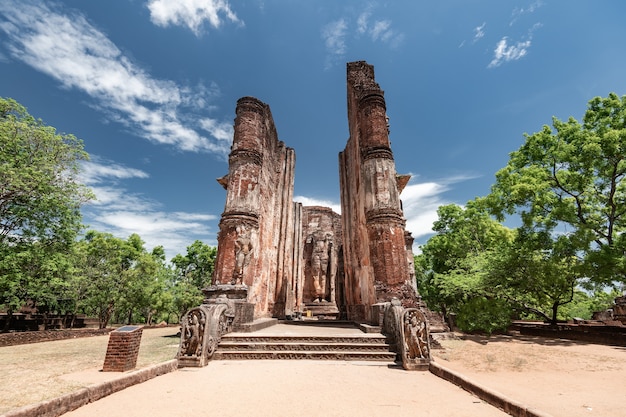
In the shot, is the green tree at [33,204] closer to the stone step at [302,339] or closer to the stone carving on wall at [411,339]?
the stone step at [302,339]

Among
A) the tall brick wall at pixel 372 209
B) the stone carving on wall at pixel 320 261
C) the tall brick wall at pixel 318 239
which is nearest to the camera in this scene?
the tall brick wall at pixel 372 209

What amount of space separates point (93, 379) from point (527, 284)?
53.6 ft

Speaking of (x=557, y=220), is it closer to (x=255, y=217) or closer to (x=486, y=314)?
(x=486, y=314)

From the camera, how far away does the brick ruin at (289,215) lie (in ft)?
33.6

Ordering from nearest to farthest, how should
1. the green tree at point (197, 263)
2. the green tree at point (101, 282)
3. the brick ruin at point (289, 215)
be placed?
the brick ruin at point (289, 215)
the green tree at point (101, 282)
the green tree at point (197, 263)

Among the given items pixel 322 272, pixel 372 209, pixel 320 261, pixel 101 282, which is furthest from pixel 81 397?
pixel 320 261

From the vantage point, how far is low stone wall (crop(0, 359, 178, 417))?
112 inches

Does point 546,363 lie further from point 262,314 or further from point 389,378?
point 262,314

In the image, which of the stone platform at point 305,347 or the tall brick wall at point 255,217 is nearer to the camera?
the stone platform at point 305,347

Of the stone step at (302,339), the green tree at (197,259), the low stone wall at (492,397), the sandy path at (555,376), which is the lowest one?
the sandy path at (555,376)

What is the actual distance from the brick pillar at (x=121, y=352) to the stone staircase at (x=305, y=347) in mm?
2187

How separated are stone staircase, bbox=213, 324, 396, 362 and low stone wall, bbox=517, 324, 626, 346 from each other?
10318mm

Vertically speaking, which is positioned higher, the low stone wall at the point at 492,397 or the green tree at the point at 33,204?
the green tree at the point at 33,204

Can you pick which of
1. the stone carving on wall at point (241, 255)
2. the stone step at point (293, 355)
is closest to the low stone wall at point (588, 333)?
the stone step at point (293, 355)
